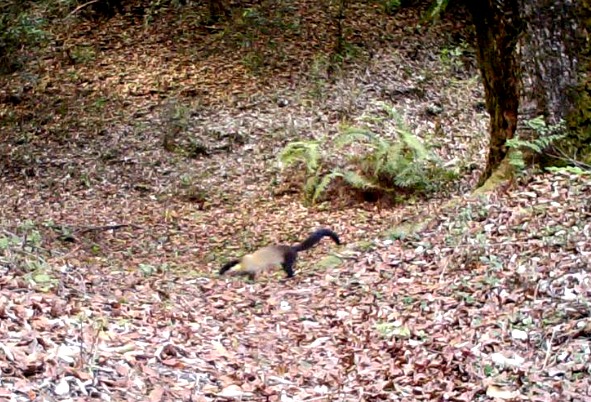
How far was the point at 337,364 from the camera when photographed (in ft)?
15.5

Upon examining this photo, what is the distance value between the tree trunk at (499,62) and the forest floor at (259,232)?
2.39ft

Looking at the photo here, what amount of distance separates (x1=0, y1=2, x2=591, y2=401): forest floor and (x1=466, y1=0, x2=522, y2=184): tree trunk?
727mm

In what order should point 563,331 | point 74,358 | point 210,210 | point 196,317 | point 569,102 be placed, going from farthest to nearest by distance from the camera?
point 210,210
point 569,102
point 196,317
point 563,331
point 74,358

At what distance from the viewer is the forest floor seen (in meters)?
4.23

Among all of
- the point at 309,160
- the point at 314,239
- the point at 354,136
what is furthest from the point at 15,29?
the point at 314,239

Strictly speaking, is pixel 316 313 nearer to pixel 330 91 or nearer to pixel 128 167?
pixel 128 167

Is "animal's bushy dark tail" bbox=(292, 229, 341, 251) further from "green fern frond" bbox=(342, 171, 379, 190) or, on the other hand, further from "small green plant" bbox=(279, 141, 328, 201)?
"small green plant" bbox=(279, 141, 328, 201)

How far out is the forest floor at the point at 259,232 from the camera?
167 inches

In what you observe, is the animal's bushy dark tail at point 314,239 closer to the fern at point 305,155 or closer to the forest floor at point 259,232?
the forest floor at point 259,232

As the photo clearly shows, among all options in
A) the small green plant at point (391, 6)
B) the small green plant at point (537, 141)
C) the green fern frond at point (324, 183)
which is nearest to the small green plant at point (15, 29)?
the green fern frond at point (324, 183)

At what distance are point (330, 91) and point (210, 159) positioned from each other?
2379 mm

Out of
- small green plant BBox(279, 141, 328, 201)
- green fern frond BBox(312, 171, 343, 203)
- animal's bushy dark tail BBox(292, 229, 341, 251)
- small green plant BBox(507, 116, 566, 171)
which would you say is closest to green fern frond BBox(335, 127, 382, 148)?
small green plant BBox(279, 141, 328, 201)

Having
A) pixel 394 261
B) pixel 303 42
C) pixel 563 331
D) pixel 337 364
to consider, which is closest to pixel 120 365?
pixel 337 364

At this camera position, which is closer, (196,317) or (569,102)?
(196,317)
